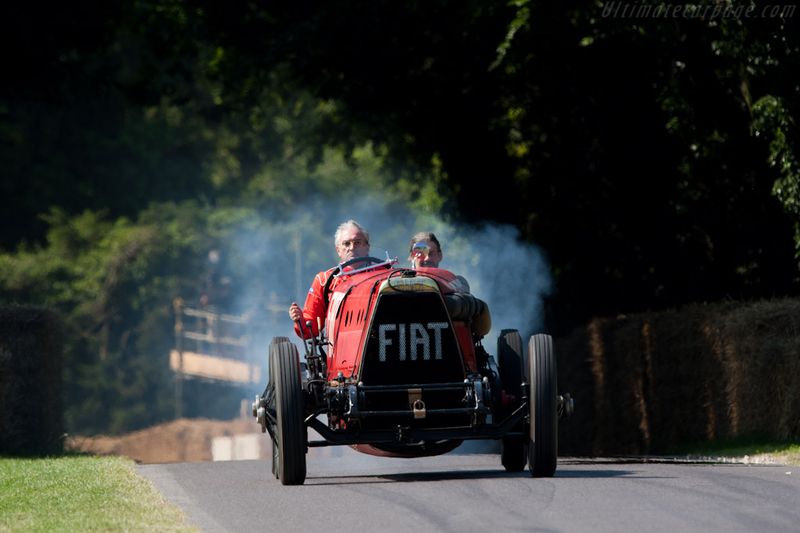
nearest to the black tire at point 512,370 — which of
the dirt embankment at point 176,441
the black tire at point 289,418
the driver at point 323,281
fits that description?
the driver at point 323,281

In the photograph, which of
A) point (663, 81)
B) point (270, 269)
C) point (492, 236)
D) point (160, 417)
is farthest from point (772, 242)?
point (270, 269)

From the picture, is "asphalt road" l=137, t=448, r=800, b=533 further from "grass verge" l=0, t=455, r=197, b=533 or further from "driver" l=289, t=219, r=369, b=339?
"driver" l=289, t=219, r=369, b=339

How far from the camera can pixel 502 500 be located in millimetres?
10844

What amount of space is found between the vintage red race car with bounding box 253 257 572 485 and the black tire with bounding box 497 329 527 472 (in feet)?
0.51

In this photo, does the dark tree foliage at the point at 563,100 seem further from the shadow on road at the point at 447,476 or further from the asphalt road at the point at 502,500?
the asphalt road at the point at 502,500

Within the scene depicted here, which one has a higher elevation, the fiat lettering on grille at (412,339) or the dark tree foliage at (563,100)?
the dark tree foliage at (563,100)

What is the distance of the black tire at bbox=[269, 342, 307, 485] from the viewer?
12.4 metres

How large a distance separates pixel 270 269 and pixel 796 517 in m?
73.5

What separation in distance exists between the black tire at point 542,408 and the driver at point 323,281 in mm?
1855

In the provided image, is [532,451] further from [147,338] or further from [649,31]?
[147,338]

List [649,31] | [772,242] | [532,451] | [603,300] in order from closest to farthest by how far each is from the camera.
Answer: [532,451]
[649,31]
[772,242]
[603,300]

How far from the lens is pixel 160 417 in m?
65.9
